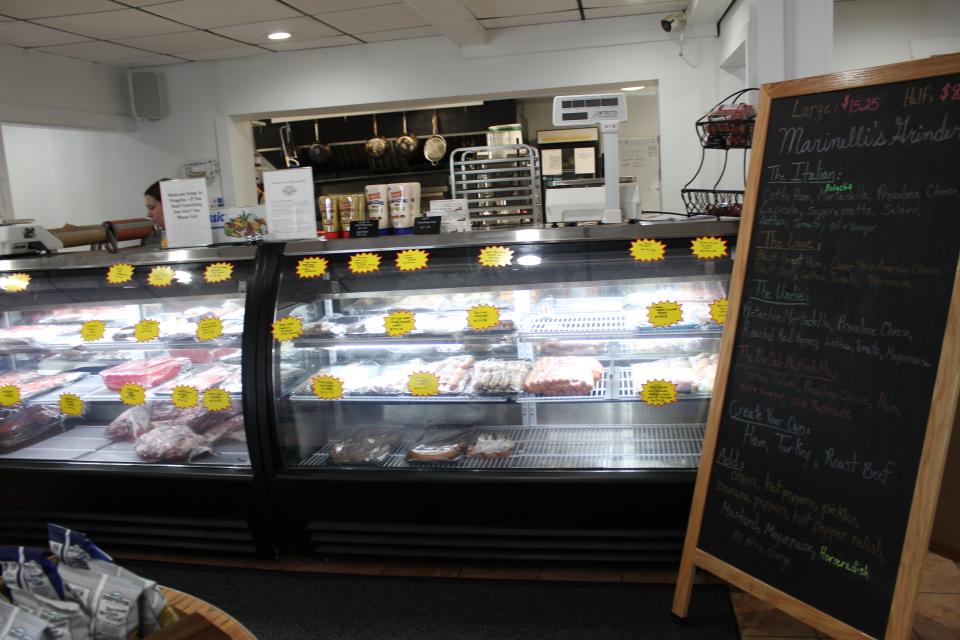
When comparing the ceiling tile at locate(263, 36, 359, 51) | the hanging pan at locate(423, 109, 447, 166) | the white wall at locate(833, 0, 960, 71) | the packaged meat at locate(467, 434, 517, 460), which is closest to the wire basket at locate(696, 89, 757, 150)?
the packaged meat at locate(467, 434, 517, 460)

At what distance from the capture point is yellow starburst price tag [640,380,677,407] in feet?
9.64

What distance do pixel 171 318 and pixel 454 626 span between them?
1923 millimetres

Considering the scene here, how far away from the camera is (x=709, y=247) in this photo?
111 inches

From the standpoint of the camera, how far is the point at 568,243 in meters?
2.93

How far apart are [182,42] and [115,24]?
0.87m

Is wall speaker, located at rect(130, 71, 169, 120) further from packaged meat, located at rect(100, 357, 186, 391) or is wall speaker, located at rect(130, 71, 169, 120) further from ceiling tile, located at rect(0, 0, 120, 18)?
packaged meat, located at rect(100, 357, 186, 391)

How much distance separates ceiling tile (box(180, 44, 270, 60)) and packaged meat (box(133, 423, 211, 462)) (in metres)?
4.70

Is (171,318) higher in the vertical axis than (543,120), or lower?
lower

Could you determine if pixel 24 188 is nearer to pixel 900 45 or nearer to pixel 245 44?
pixel 245 44

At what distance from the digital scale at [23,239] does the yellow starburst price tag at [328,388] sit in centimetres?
174

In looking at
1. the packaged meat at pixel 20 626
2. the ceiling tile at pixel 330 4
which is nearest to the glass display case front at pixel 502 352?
the packaged meat at pixel 20 626

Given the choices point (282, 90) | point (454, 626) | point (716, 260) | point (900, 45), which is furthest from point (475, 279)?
point (282, 90)

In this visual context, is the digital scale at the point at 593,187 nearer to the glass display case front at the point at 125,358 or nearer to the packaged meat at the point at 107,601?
the glass display case front at the point at 125,358

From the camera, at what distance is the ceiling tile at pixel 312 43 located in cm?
693
